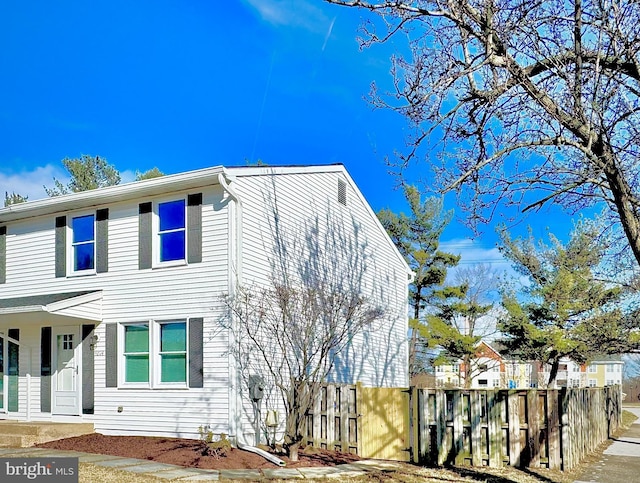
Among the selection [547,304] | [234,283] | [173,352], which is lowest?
[173,352]

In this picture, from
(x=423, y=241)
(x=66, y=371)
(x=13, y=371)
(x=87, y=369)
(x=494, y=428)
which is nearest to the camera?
(x=494, y=428)

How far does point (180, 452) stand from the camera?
1100 centimetres

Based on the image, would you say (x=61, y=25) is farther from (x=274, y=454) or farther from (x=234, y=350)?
(x=274, y=454)

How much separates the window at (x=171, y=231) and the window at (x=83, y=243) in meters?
1.99

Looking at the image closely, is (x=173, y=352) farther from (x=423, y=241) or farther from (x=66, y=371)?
(x=423, y=241)

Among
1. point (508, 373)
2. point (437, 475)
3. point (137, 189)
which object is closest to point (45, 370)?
point (137, 189)

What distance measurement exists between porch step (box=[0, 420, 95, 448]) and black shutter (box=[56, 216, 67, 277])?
3474 mm

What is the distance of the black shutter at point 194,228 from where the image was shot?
12.7 meters

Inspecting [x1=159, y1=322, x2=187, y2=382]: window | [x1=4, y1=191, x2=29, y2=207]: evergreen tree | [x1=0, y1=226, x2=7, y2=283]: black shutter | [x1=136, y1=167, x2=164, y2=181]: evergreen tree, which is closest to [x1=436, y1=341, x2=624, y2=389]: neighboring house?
[x1=136, y1=167, x2=164, y2=181]: evergreen tree

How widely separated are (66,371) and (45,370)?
0.61 metres

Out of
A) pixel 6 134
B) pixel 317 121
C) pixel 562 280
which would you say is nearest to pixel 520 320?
pixel 562 280

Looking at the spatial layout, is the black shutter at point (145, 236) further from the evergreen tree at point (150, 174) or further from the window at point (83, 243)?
the evergreen tree at point (150, 174)

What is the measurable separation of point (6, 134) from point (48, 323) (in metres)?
20.9

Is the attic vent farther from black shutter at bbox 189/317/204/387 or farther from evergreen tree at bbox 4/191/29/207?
evergreen tree at bbox 4/191/29/207
